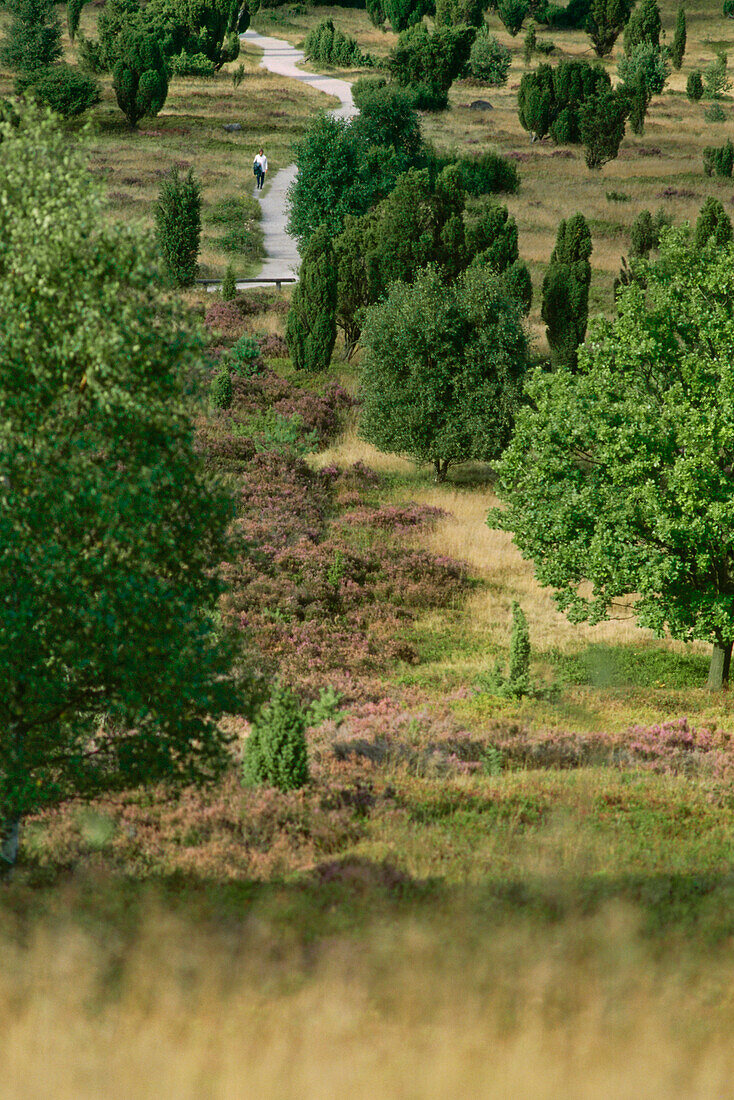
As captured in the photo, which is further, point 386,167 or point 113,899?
point 386,167

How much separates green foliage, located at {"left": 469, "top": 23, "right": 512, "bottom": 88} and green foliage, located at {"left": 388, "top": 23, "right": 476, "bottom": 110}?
15.3m

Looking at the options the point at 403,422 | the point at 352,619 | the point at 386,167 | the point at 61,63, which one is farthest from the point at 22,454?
the point at 61,63

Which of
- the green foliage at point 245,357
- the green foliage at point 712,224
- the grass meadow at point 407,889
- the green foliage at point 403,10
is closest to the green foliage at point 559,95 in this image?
the green foliage at point 712,224

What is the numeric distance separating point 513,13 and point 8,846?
13510 cm

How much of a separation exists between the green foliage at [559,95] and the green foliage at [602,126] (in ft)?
31.8

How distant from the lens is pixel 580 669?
21953mm

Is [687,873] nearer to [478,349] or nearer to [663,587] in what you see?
[663,587]

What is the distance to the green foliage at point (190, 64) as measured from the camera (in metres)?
97.3

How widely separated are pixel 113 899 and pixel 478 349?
24.7 metres

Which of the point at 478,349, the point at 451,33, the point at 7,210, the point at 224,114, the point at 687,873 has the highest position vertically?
the point at 451,33

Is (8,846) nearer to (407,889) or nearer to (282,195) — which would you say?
(407,889)

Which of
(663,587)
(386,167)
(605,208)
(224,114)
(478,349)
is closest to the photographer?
(663,587)

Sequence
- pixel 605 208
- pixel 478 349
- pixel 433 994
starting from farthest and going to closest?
1. pixel 605 208
2. pixel 478 349
3. pixel 433 994

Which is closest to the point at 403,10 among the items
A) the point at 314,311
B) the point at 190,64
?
the point at 190,64
